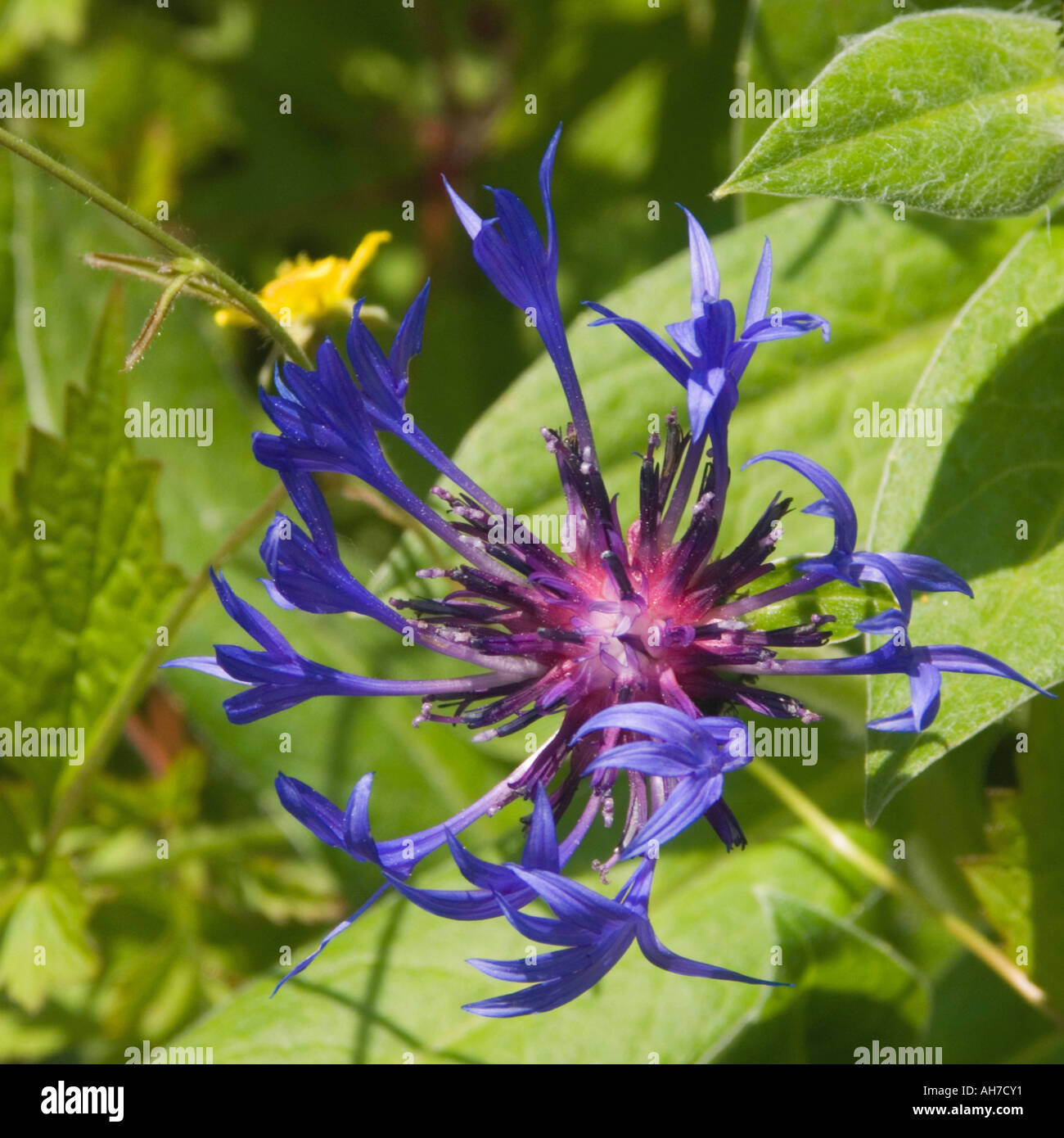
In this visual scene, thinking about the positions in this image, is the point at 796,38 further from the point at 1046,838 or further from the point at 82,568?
the point at 82,568

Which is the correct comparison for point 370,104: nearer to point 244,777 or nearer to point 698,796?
point 244,777

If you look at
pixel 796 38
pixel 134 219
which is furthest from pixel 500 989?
pixel 796 38

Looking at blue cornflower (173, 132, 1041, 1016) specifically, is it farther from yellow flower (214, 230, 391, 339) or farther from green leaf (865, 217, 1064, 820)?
yellow flower (214, 230, 391, 339)

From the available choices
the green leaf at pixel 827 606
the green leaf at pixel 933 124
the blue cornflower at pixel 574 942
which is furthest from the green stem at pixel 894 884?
the green leaf at pixel 933 124

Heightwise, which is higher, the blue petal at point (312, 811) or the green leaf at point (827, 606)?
the green leaf at point (827, 606)

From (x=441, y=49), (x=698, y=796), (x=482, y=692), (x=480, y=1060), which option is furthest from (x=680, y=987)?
(x=441, y=49)

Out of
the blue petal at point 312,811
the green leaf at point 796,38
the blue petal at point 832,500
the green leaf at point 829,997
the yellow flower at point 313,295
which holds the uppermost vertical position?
the green leaf at point 796,38

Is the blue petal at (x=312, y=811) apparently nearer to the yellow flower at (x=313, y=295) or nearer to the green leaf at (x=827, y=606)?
the green leaf at (x=827, y=606)
